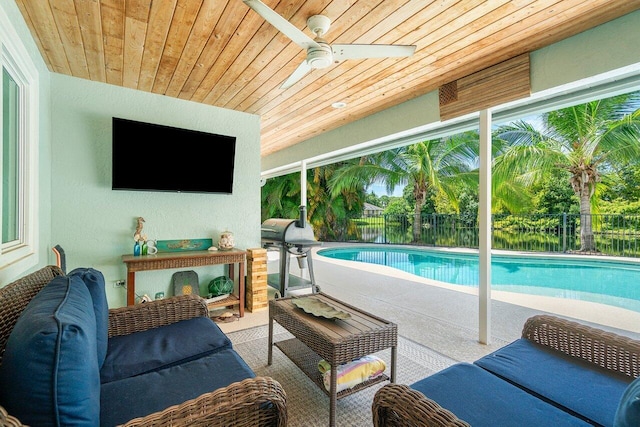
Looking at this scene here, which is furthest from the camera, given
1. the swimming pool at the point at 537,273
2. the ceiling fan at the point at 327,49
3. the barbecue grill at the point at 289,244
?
the swimming pool at the point at 537,273

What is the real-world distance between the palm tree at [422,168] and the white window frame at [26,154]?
24.9ft

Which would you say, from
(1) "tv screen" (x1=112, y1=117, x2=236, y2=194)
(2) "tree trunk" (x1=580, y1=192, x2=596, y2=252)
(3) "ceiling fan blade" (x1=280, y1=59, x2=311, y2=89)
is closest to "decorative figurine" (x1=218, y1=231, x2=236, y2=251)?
(1) "tv screen" (x1=112, y1=117, x2=236, y2=194)

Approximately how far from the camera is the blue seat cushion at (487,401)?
112 cm

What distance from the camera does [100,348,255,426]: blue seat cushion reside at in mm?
1143

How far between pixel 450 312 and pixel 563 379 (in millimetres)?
2226

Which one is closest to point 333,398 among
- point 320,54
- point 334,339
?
point 334,339

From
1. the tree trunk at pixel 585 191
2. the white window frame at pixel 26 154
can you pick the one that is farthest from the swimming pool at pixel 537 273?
the white window frame at pixel 26 154

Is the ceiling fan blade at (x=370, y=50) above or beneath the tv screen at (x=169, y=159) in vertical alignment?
above

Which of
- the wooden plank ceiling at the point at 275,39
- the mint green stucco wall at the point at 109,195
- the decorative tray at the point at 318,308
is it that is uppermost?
the wooden plank ceiling at the point at 275,39

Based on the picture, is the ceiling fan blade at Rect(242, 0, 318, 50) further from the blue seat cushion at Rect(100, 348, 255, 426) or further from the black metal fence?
the black metal fence

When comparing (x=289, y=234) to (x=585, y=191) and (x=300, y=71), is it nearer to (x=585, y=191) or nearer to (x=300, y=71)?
(x=300, y=71)

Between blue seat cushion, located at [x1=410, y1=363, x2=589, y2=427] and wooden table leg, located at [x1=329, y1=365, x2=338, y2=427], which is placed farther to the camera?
wooden table leg, located at [x1=329, y1=365, x2=338, y2=427]

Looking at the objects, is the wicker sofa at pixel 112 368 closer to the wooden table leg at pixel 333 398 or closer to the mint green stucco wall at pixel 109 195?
the wooden table leg at pixel 333 398

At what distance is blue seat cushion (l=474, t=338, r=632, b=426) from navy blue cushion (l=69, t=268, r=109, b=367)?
76.7 inches
